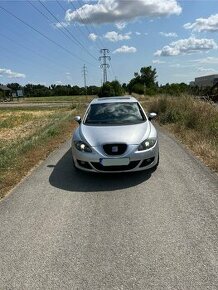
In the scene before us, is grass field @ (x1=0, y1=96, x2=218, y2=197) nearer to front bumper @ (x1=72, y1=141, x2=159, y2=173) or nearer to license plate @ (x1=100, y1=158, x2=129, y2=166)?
front bumper @ (x1=72, y1=141, x2=159, y2=173)

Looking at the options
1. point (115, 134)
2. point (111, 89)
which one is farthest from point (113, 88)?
point (115, 134)

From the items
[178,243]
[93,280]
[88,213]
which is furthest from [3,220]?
[178,243]

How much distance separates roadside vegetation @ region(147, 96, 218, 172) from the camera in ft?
31.0

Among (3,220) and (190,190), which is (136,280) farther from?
(190,190)

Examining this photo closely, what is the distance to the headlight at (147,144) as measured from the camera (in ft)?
22.9

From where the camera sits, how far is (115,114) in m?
8.45

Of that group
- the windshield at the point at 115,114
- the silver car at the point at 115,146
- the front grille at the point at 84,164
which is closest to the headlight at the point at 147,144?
the silver car at the point at 115,146

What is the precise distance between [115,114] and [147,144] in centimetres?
162

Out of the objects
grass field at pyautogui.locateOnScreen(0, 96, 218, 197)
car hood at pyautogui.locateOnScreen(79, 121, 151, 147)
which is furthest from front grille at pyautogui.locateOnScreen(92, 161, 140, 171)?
grass field at pyautogui.locateOnScreen(0, 96, 218, 197)

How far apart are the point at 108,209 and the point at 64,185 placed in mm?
1632

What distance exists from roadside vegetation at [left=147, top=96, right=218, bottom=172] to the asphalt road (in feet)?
6.96

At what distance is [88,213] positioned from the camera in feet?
17.8

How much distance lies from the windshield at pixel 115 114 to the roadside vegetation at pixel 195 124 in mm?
1871

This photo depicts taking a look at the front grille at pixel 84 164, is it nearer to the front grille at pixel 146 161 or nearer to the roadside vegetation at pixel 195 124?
the front grille at pixel 146 161
